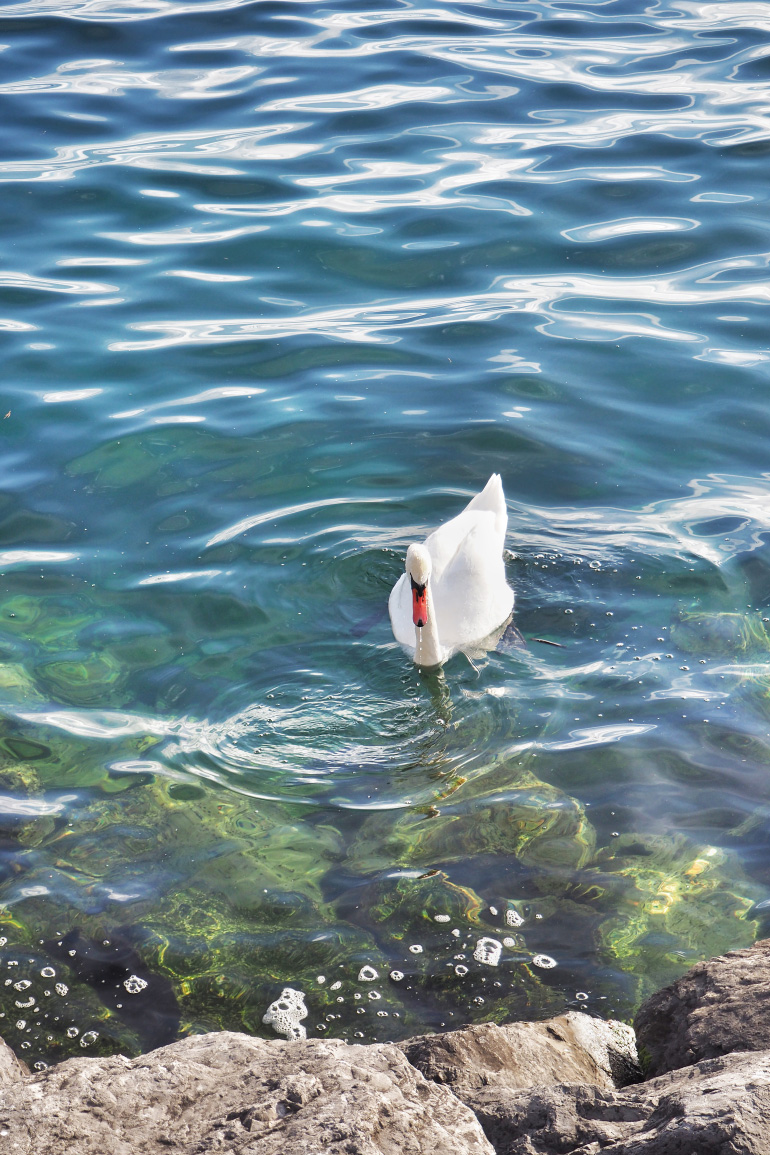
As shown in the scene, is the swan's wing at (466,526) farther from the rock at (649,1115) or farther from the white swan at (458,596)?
the rock at (649,1115)

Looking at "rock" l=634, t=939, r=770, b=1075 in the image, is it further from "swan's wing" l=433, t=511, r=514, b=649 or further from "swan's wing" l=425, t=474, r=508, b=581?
"swan's wing" l=425, t=474, r=508, b=581

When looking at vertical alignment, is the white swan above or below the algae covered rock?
above

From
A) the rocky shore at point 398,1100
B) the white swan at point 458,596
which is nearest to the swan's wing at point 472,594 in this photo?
the white swan at point 458,596

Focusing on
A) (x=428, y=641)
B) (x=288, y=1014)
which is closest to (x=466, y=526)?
(x=428, y=641)

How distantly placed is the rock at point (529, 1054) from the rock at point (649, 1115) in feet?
0.74

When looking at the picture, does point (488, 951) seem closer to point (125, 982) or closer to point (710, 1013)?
point (710, 1013)

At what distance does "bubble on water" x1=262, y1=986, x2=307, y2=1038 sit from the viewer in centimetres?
449

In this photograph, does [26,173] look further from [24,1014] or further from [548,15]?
[24,1014]

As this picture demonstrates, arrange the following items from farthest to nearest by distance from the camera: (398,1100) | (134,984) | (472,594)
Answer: (472,594) < (134,984) < (398,1100)

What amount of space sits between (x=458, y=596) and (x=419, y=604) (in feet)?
2.19

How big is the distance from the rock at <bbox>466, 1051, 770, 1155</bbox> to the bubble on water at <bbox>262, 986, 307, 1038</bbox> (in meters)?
1.27

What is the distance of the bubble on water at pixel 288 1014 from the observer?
449 centimetres

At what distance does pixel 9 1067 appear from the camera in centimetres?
388

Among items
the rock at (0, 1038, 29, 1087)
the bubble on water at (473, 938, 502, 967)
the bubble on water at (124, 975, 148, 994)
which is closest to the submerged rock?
the bubble on water at (124, 975, 148, 994)
